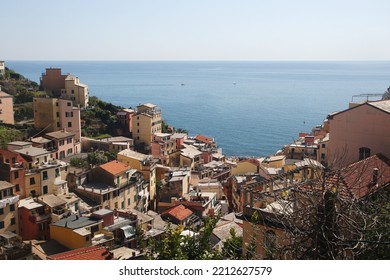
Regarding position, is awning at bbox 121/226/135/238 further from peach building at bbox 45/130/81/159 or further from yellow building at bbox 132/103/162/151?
yellow building at bbox 132/103/162/151

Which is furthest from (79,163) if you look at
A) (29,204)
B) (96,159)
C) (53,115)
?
(29,204)

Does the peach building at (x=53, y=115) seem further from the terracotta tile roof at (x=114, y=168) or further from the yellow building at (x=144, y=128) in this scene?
the terracotta tile roof at (x=114, y=168)

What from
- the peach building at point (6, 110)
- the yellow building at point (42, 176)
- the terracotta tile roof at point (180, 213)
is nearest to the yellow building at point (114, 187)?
the yellow building at point (42, 176)

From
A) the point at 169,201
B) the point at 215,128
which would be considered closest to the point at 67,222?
the point at 169,201

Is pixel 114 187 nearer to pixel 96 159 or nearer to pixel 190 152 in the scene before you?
pixel 96 159

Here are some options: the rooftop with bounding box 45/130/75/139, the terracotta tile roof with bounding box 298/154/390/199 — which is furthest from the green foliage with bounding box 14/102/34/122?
the terracotta tile roof with bounding box 298/154/390/199

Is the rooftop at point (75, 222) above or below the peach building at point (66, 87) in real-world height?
below
